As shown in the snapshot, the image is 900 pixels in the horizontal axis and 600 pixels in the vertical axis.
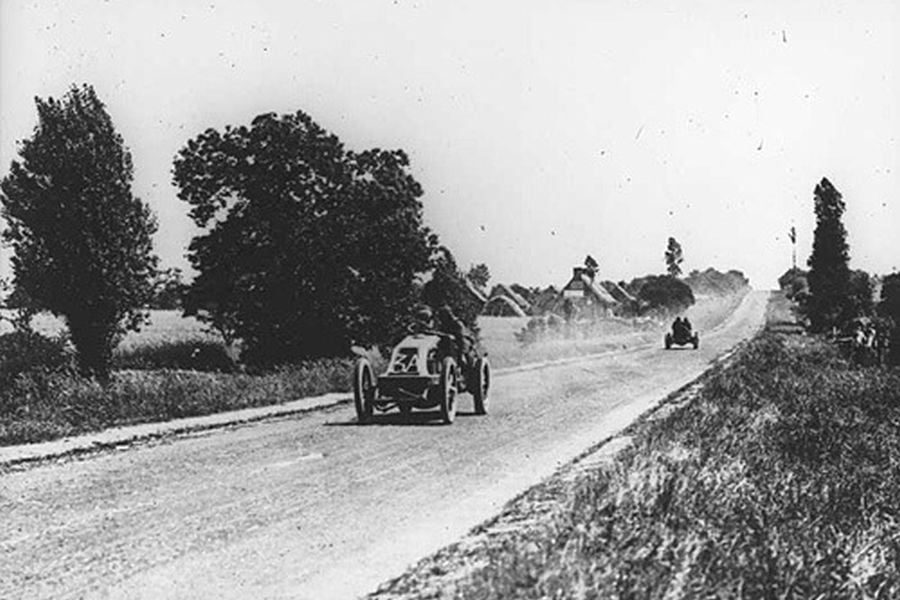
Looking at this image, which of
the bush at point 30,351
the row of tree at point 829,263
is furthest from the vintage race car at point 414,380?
the row of tree at point 829,263

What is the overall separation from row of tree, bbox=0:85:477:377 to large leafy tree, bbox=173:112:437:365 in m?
0.05

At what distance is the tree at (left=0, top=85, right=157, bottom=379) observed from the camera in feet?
125

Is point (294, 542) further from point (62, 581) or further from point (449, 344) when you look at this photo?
point (449, 344)

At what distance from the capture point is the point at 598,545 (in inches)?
227

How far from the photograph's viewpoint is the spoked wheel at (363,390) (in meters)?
15.6

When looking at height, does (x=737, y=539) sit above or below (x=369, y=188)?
below

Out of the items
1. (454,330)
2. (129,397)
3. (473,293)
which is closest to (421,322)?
(454,330)

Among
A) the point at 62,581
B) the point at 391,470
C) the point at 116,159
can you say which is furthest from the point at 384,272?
the point at 62,581

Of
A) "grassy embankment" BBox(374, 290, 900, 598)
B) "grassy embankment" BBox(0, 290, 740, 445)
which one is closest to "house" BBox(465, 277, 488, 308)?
"grassy embankment" BBox(0, 290, 740, 445)

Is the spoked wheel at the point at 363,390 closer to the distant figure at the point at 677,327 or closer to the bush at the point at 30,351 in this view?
the bush at the point at 30,351

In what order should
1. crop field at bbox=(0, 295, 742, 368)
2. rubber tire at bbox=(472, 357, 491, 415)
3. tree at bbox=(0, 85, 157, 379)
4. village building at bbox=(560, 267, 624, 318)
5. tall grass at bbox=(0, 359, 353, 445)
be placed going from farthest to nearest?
1. village building at bbox=(560, 267, 624, 318)
2. crop field at bbox=(0, 295, 742, 368)
3. tree at bbox=(0, 85, 157, 379)
4. rubber tire at bbox=(472, 357, 491, 415)
5. tall grass at bbox=(0, 359, 353, 445)

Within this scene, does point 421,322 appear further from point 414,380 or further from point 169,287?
point 169,287

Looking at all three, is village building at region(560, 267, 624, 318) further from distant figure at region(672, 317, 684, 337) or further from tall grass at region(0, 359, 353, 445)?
tall grass at region(0, 359, 353, 445)

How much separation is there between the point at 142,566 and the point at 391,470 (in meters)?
4.57
